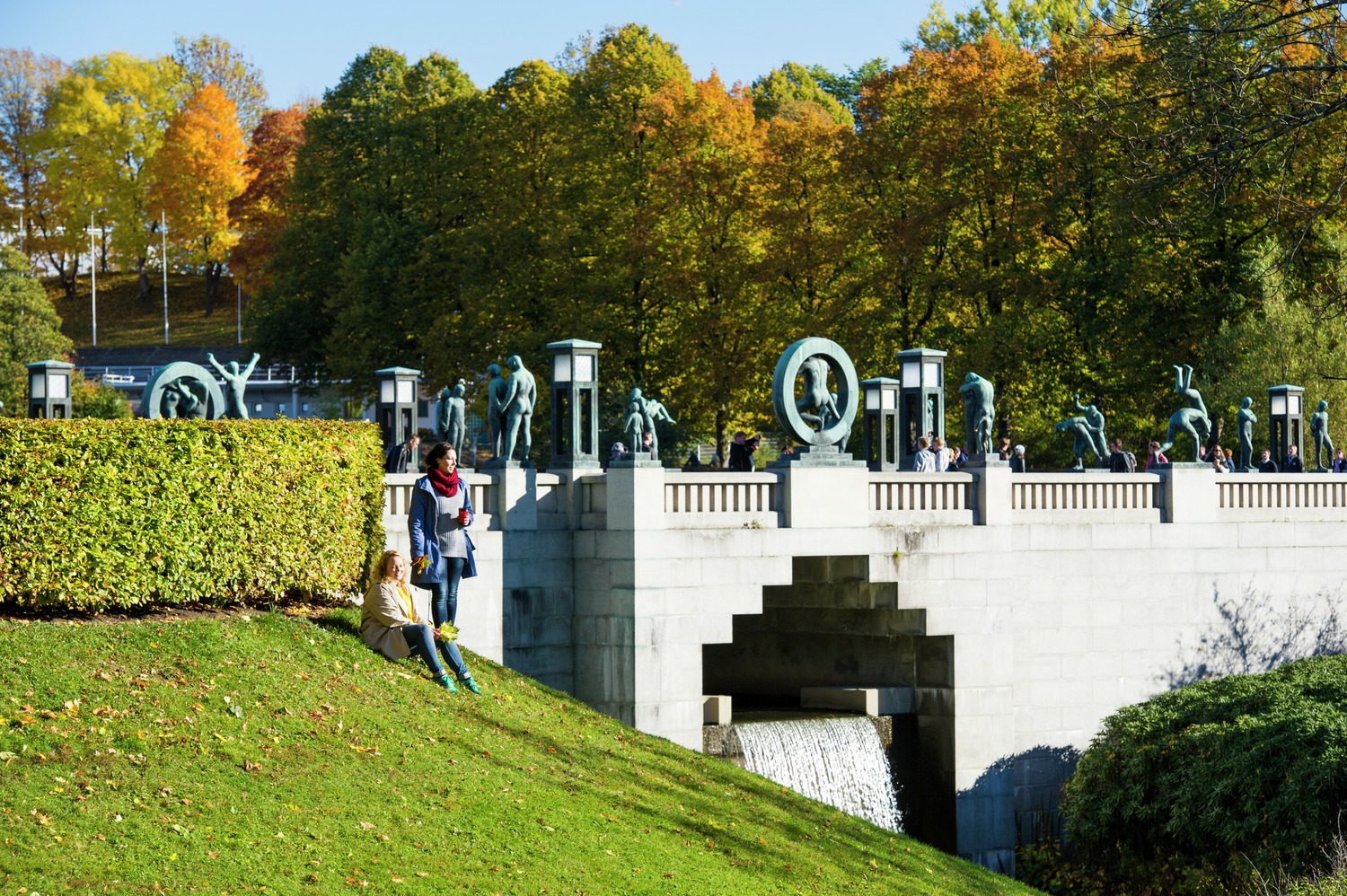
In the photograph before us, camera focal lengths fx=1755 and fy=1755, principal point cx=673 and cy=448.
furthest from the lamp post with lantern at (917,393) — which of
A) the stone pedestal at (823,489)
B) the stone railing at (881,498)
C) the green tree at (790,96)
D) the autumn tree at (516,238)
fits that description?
the green tree at (790,96)

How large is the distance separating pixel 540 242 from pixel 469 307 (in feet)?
9.56

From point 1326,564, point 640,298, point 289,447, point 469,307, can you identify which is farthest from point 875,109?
point 289,447

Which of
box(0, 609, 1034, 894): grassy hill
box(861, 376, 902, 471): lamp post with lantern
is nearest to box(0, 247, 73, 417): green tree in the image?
box(861, 376, 902, 471): lamp post with lantern

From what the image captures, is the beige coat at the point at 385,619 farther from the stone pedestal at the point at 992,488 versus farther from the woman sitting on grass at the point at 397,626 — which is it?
the stone pedestal at the point at 992,488

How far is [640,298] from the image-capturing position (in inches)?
1745

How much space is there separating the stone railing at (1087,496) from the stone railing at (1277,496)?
4.29ft

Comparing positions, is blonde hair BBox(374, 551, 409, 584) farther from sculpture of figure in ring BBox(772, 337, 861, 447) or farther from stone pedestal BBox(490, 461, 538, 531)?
sculpture of figure in ring BBox(772, 337, 861, 447)

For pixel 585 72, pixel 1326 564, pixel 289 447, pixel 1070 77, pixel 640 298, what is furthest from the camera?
pixel 585 72

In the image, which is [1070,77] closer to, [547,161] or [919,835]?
[547,161]

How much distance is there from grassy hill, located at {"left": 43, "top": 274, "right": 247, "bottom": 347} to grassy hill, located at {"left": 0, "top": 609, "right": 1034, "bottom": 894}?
67.4 meters

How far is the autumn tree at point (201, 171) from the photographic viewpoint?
79500 mm

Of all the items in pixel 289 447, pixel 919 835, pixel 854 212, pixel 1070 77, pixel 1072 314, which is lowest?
pixel 919 835

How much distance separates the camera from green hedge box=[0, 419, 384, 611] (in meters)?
15.3

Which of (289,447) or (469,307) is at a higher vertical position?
(469,307)
